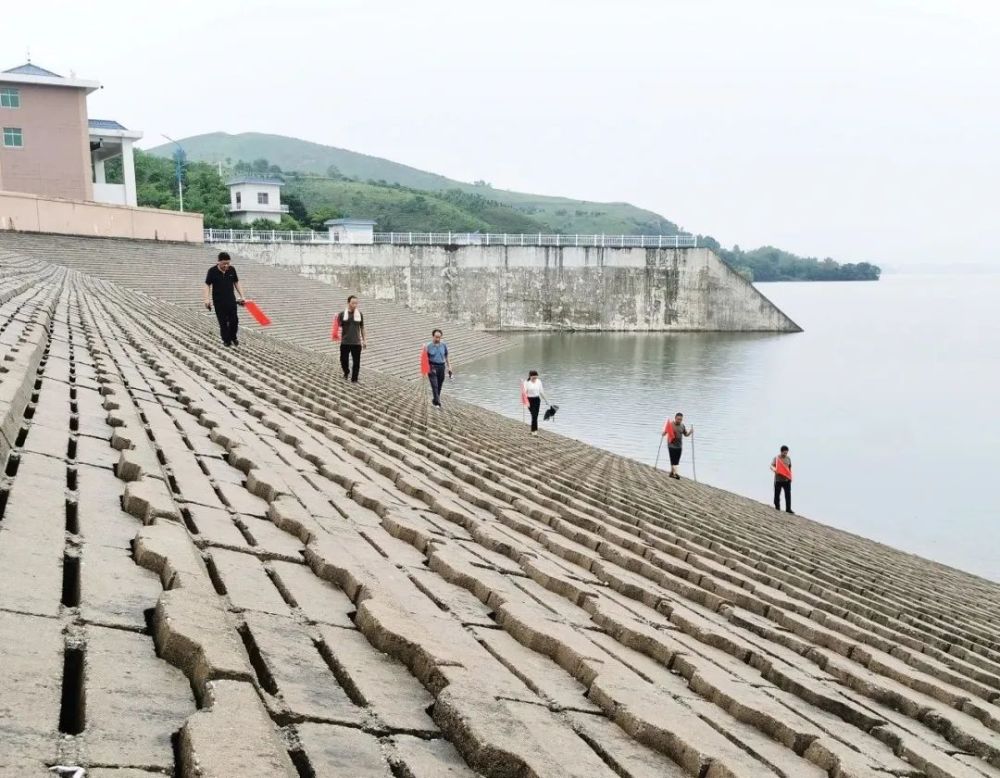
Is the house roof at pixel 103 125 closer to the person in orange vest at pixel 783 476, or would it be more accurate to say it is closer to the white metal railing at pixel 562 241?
the white metal railing at pixel 562 241

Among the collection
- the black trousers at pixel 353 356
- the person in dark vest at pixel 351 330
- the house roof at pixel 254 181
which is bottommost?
the black trousers at pixel 353 356

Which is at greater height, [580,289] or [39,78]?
[39,78]

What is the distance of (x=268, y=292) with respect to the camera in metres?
29.7

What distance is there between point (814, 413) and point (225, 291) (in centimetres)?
1843

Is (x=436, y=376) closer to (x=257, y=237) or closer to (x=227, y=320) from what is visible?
(x=227, y=320)

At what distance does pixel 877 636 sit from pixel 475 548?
227cm

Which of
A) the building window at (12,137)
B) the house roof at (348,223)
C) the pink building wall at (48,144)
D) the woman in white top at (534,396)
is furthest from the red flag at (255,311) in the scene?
the house roof at (348,223)

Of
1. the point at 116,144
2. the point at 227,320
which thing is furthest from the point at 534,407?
the point at 116,144

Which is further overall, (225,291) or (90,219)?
(90,219)

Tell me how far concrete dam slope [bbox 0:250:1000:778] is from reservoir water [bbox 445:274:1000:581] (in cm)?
560

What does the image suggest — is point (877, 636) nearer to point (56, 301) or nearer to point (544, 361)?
point (56, 301)

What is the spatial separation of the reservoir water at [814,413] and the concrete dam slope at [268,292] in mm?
2382

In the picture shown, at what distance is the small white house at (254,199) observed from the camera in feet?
216

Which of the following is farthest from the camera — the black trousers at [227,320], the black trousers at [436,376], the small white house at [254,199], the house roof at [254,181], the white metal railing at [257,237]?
the small white house at [254,199]
